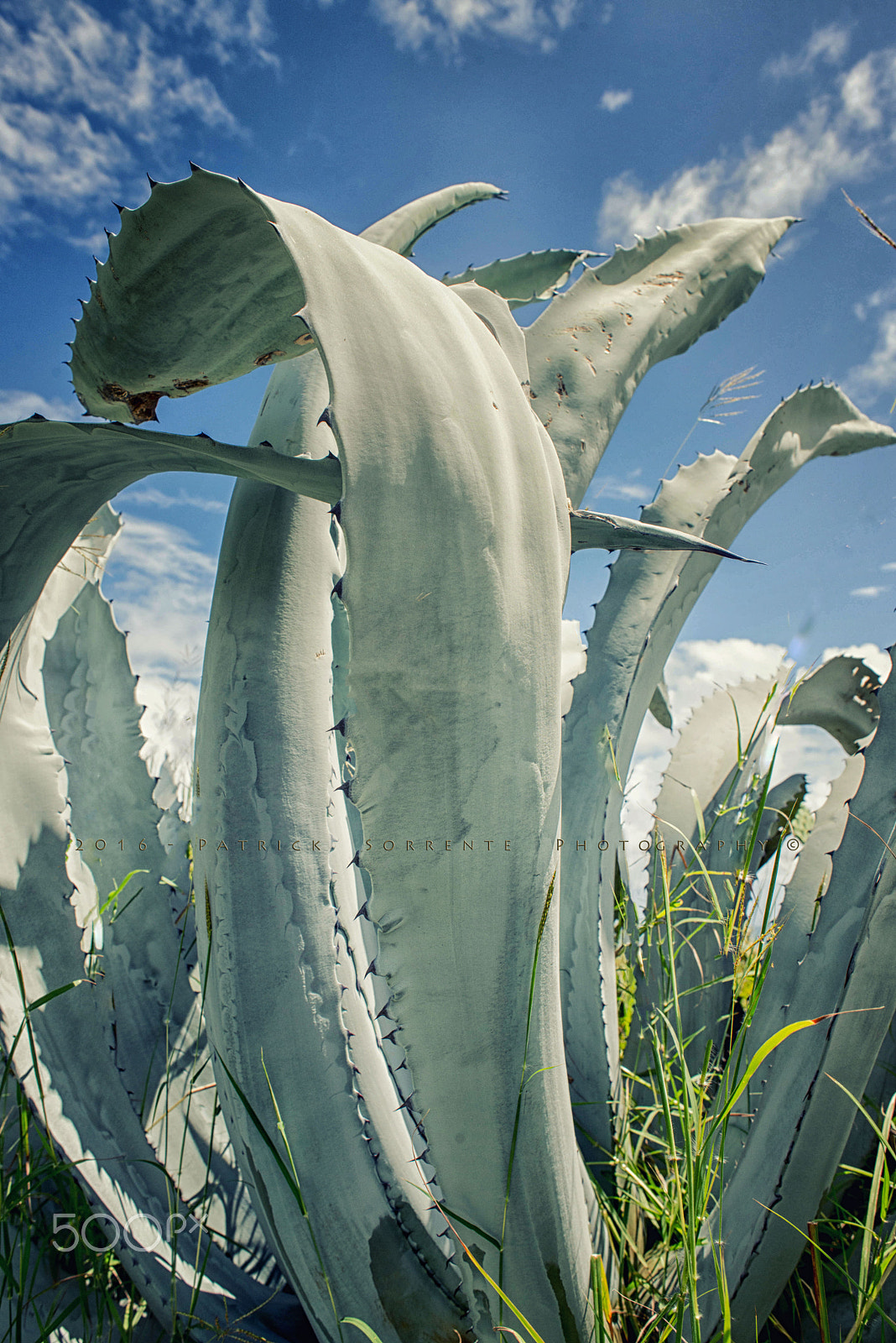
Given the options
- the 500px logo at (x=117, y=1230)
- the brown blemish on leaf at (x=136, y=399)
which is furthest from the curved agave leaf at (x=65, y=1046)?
the brown blemish on leaf at (x=136, y=399)

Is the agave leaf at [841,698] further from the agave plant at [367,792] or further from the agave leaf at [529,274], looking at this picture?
the agave leaf at [529,274]

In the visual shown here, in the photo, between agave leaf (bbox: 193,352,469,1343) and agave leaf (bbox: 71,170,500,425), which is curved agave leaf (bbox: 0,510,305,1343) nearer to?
agave leaf (bbox: 193,352,469,1343)

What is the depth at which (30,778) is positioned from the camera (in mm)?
913

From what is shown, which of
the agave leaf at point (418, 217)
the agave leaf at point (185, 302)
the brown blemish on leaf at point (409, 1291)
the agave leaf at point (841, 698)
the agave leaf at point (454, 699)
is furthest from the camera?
the agave leaf at point (841, 698)

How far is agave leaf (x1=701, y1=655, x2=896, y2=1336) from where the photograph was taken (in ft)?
2.70

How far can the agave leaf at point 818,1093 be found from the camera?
82 cm

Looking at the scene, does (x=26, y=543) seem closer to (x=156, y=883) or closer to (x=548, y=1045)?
(x=156, y=883)

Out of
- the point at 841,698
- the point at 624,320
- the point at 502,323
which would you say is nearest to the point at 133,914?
the point at 502,323

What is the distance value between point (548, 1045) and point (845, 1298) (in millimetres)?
601

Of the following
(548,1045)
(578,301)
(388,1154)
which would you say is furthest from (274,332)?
(388,1154)

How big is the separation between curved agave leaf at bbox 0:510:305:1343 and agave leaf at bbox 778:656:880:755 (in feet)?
5.02

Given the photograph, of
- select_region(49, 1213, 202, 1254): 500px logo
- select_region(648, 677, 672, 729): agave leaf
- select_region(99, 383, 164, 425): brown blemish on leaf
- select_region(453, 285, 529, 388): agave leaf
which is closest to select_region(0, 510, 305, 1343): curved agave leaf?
select_region(49, 1213, 202, 1254): 500px logo

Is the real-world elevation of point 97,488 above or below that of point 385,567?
above

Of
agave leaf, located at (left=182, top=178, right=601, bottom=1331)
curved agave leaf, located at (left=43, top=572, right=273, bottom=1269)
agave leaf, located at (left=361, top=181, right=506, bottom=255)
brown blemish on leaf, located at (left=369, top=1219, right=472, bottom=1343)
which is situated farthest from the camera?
agave leaf, located at (left=361, top=181, right=506, bottom=255)
